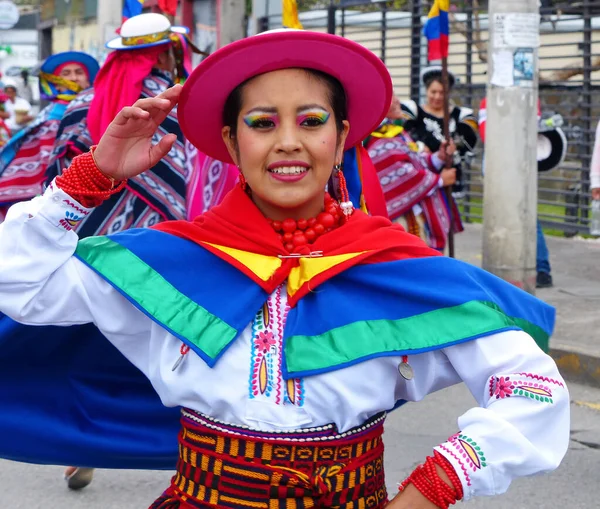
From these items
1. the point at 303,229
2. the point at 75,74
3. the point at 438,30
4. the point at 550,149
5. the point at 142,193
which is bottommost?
the point at 550,149

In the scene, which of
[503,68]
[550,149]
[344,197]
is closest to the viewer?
[344,197]

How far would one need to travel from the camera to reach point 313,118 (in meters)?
2.69

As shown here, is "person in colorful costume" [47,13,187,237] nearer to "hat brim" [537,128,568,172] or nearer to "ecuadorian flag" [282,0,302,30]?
"ecuadorian flag" [282,0,302,30]

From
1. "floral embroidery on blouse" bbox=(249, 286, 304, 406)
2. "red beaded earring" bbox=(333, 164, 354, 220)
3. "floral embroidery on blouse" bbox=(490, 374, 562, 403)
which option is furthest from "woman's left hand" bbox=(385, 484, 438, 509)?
"red beaded earring" bbox=(333, 164, 354, 220)

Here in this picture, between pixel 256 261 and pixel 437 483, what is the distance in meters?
0.68

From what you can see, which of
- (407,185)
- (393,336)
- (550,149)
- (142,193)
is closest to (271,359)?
(393,336)

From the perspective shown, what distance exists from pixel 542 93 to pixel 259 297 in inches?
479

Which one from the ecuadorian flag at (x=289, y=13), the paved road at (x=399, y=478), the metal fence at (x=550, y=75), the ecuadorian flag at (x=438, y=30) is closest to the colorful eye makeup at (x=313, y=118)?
the paved road at (x=399, y=478)

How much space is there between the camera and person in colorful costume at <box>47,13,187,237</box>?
249 inches

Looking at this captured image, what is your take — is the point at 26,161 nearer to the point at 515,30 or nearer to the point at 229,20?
the point at 515,30

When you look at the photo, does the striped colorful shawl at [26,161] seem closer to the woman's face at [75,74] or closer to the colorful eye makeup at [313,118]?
the woman's face at [75,74]

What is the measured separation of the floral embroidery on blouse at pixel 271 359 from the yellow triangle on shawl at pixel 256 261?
0.05m

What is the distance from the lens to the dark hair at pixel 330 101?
274 cm

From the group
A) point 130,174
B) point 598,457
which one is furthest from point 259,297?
point 598,457
